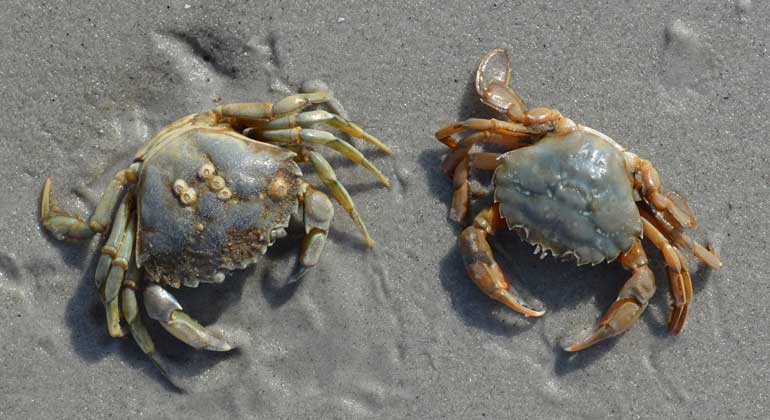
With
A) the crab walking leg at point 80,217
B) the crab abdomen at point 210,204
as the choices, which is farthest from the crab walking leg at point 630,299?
the crab walking leg at point 80,217

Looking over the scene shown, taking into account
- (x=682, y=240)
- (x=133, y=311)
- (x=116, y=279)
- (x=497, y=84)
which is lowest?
(x=133, y=311)

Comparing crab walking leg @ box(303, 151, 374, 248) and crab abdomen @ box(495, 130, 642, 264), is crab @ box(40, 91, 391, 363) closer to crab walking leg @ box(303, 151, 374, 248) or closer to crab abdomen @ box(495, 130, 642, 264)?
crab walking leg @ box(303, 151, 374, 248)

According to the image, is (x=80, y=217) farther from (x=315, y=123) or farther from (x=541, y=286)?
(x=541, y=286)

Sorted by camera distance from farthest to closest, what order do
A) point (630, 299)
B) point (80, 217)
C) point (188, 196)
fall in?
point (80, 217), point (630, 299), point (188, 196)

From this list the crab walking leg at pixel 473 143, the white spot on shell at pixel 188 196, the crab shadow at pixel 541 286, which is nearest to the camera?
the white spot on shell at pixel 188 196

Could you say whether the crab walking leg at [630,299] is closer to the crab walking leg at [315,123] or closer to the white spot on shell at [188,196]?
the crab walking leg at [315,123]

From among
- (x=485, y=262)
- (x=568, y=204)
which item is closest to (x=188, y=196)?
(x=485, y=262)
